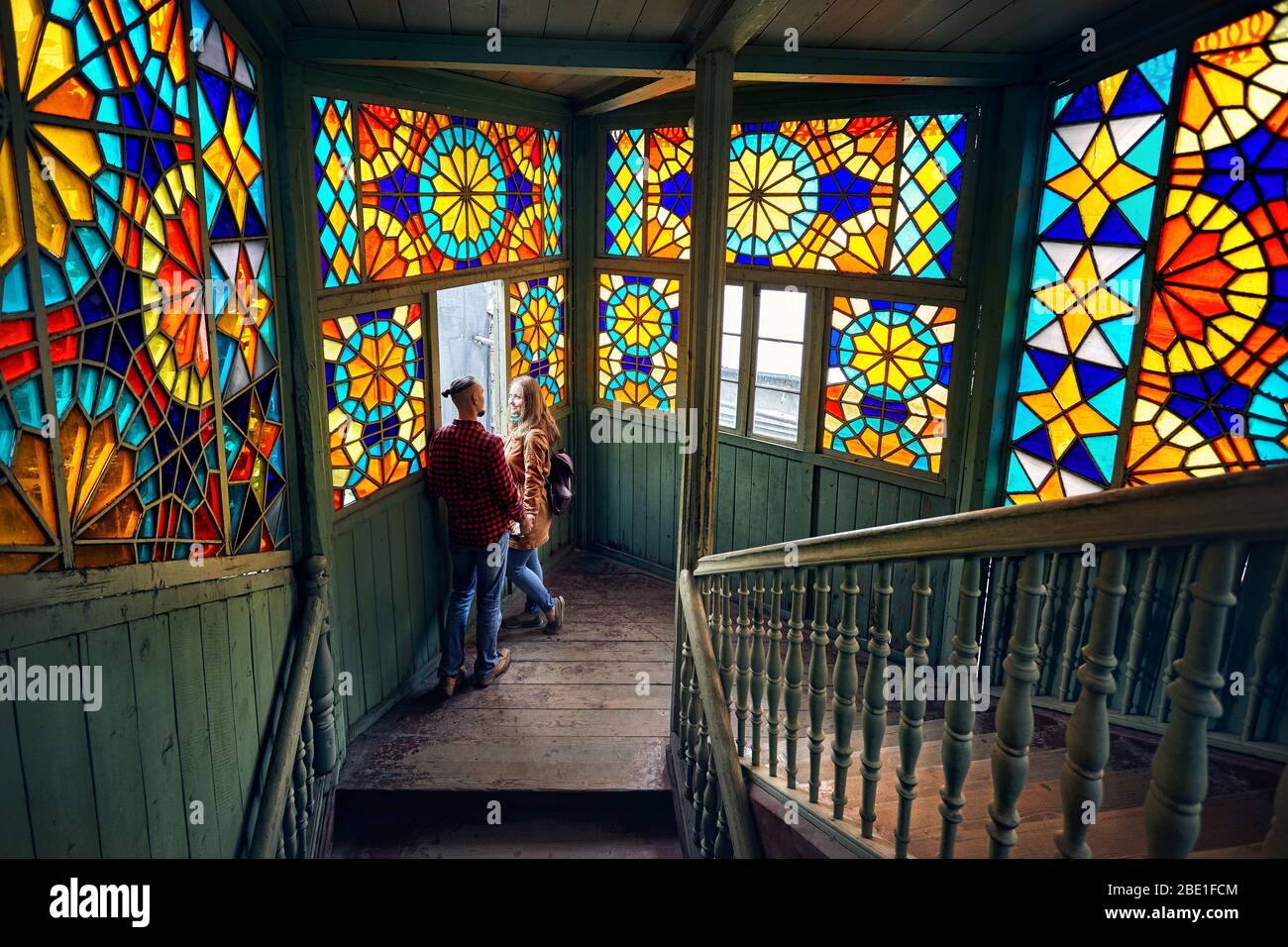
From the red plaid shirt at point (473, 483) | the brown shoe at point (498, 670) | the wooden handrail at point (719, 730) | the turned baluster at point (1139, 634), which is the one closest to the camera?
the wooden handrail at point (719, 730)

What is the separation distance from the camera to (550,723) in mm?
4480

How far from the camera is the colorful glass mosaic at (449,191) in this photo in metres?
4.18

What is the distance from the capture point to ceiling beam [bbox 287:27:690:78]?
353 centimetres

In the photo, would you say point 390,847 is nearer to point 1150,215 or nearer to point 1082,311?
point 1082,311

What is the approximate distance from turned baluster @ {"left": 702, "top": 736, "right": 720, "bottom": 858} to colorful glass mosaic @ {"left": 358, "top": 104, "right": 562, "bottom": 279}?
2810 mm

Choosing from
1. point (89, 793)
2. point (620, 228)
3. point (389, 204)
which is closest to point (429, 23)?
point (389, 204)

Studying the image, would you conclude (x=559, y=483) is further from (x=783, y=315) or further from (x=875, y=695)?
(x=875, y=695)

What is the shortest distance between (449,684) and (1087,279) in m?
3.84

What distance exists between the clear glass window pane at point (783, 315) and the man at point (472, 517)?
197 centimetres

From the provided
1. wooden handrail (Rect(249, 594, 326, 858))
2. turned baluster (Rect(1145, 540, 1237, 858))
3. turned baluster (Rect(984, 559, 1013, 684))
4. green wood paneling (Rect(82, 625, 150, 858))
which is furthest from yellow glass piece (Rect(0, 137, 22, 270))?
turned baluster (Rect(984, 559, 1013, 684))

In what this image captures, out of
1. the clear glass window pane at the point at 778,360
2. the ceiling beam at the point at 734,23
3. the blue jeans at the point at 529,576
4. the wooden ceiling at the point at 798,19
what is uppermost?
the wooden ceiling at the point at 798,19

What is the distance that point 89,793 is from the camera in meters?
1.98

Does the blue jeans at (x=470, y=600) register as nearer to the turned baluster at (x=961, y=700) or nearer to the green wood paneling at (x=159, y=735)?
the green wood paneling at (x=159, y=735)

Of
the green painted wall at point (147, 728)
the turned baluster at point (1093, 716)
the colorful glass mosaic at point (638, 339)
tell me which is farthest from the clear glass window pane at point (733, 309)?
the turned baluster at point (1093, 716)
